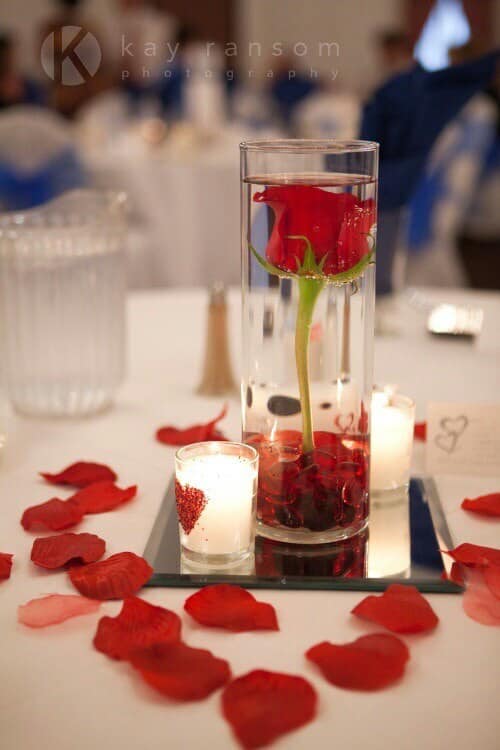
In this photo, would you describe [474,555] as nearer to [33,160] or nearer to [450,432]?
[450,432]

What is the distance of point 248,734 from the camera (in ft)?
1.66

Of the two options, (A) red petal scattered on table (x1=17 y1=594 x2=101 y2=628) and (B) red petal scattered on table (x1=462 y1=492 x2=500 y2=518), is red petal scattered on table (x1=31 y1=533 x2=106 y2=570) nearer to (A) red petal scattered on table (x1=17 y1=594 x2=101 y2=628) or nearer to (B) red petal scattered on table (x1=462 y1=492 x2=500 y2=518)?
(A) red petal scattered on table (x1=17 y1=594 x2=101 y2=628)

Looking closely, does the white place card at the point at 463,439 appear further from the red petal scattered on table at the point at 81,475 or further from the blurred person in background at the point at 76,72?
the blurred person in background at the point at 76,72

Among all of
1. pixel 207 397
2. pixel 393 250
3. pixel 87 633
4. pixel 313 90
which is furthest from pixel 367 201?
pixel 313 90

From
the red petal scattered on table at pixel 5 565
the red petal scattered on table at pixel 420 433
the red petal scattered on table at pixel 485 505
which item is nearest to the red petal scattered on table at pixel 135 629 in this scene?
the red petal scattered on table at pixel 5 565

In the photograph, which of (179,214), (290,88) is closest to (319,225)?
(179,214)

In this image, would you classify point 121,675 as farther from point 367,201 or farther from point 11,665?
point 367,201

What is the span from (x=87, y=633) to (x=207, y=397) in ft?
1.92

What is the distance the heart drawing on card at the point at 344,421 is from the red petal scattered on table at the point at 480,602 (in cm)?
16

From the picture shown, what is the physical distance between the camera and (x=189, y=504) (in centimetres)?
70

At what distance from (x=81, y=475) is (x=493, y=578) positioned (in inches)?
16.3

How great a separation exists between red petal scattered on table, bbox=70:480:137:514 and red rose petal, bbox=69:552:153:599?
0.12 m

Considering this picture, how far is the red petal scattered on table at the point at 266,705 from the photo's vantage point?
0.51 metres

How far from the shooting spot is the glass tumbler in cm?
107
